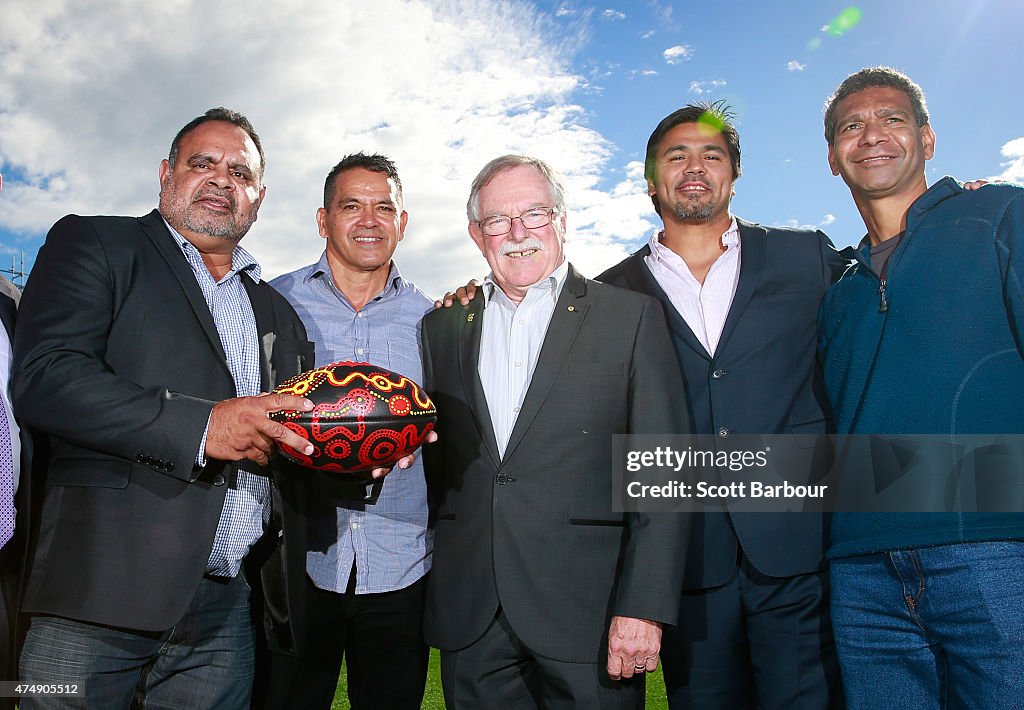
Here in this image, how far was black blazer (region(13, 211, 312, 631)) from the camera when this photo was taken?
2.45m

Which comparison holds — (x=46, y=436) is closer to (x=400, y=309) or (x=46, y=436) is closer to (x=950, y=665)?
(x=400, y=309)

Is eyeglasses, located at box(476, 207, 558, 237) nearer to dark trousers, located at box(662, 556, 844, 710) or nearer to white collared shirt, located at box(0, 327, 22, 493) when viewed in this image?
dark trousers, located at box(662, 556, 844, 710)

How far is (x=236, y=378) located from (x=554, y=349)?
49.8 inches

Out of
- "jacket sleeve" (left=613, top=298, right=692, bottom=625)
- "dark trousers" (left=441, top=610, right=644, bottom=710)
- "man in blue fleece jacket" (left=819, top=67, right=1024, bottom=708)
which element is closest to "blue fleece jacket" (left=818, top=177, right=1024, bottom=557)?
"man in blue fleece jacket" (left=819, top=67, right=1024, bottom=708)

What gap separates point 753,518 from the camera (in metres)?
3.12

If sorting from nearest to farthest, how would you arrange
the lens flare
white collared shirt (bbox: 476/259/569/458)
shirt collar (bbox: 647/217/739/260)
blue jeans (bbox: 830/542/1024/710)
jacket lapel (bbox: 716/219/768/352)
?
blue jeans (bbox: 830/542/1024/710), white collared shirt (bbox: 476/259/569/458), jacket lapel (bbox: 716/219/768/352), shirt collar (bbox: 647/217/739/260), the lens flare

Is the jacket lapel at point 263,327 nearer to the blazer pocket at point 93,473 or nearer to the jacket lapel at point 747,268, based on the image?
the blazer pocket at point 93,473

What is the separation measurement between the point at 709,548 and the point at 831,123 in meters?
1.96

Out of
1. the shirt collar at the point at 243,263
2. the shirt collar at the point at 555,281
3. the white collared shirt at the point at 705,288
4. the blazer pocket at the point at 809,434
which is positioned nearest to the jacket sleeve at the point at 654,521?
the shirt collar at the point at 555,281

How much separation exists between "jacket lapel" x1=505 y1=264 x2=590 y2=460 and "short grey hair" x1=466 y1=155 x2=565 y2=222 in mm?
411

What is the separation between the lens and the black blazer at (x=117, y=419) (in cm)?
245

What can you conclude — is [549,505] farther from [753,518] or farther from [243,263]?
[243,263]

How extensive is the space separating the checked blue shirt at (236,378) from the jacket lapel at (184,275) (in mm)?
69

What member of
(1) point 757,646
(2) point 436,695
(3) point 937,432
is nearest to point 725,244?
(3) point 937,432
